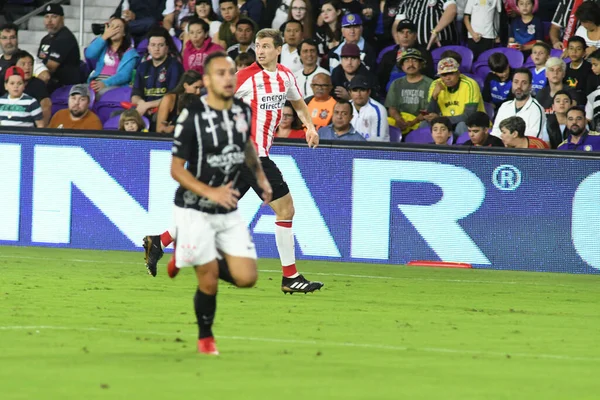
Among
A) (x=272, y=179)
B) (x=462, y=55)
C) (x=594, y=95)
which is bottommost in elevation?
(x=272, y=179)

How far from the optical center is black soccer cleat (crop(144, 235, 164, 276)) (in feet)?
38.8

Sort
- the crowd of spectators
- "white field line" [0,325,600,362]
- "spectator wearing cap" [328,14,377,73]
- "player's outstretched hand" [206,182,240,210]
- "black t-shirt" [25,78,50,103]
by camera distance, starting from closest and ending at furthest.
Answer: "player's outstretched hand" [206,182,240,210] → "white field line" [0,325,600,362] → the crowd of spectators → "black t-shirt" [25,78,50,103] → "spectator wearing cap" [328,14,377,73]

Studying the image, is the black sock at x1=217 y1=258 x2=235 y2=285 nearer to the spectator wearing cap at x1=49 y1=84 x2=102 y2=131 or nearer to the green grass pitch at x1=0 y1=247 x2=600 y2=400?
the green grass pitch at x1=0 y1=247 x2=600 y2=400

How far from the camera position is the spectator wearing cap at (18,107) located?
16031mm

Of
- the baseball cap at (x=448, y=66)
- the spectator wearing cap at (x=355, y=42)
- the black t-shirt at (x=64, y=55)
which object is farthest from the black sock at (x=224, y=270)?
the black t-shirt at (x=64, y=55)

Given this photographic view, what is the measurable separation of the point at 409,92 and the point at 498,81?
3.96 ft

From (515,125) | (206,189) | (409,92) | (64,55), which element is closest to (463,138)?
(515,125)

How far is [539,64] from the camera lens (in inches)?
634

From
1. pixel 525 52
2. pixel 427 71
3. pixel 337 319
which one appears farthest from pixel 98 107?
pixel 337 319

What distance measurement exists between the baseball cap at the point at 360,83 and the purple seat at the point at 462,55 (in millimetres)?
1831

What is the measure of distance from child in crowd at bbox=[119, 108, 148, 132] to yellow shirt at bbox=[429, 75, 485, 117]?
385 centimetres

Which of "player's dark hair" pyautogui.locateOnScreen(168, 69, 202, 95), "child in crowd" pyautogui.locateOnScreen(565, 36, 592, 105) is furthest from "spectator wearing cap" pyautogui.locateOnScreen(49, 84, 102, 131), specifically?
"child in crowd" pyautogui.locateOnScreen(565, 36, 592, 105)

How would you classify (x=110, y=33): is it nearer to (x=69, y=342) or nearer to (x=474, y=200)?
(x=474, y=200)

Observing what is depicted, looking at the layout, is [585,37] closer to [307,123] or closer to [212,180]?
[307,123]
